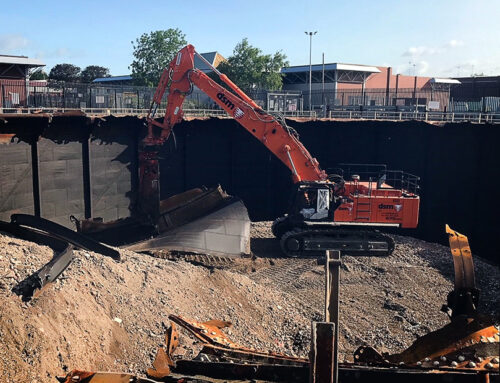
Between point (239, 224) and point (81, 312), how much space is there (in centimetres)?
777

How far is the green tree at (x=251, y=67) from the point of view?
46.0m

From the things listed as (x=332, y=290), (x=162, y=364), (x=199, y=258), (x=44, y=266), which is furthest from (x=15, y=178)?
(x=332, y=290)

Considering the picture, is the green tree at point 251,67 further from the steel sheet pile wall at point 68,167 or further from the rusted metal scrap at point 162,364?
the rusted metal scrap at point 162,364

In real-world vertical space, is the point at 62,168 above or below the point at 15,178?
above

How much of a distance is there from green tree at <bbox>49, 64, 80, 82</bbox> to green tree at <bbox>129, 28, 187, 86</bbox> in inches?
905

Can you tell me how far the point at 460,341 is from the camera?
13.3ft

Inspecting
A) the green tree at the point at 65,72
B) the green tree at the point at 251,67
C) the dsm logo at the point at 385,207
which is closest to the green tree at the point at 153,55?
the green tree at the point at 251,67

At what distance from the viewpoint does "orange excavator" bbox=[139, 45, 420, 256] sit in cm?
1574

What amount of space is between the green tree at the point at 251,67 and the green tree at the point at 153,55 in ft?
18.2

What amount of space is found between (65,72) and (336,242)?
63245mm

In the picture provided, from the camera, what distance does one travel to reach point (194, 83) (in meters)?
16.3

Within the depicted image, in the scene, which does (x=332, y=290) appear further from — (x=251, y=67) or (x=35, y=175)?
(x=251, y=67)

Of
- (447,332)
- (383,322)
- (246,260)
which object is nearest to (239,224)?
(246,260)

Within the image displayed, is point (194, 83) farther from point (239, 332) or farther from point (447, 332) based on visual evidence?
point (447, 332)
